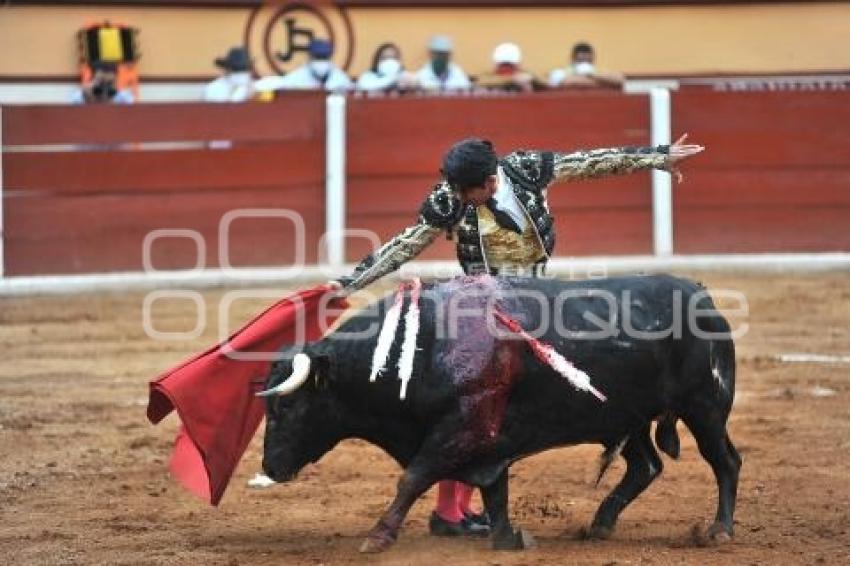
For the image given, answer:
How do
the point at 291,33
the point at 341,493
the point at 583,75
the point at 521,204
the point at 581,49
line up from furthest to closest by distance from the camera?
the point at 291,33, the point at 581,49, the point at 583,75, the point at 341,493, the point at 521,204

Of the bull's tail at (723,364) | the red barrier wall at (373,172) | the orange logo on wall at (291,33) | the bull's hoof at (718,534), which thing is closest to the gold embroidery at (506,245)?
Result: the bull's tail at (723,364)

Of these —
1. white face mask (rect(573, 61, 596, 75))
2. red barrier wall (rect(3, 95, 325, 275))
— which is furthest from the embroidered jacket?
white face mask (rect(573, 61, 596, 75))

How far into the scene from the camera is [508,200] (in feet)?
14.3

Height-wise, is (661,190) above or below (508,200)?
above

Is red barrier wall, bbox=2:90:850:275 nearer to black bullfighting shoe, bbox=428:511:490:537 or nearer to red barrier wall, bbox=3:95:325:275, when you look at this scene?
red barrier wall, bbox=3:95:325:275

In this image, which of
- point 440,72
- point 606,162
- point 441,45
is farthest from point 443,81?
point 606,162

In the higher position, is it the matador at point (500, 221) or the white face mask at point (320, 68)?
the white face mask at point (320, 68)

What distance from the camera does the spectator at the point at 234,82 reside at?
10.4 metres

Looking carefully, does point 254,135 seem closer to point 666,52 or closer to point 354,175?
point 354,175

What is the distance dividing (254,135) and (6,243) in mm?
1570

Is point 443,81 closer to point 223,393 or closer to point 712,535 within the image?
point 223,393

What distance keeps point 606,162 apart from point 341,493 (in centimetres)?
133

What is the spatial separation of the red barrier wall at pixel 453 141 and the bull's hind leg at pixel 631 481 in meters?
5.45

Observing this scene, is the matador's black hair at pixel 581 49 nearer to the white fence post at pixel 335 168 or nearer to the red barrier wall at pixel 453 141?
the red barrier wall at pixel 453 141
